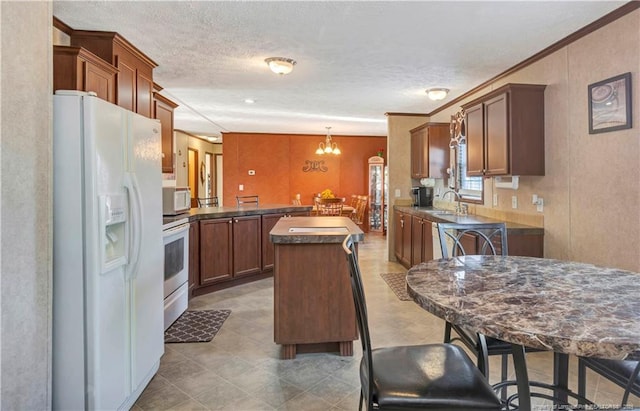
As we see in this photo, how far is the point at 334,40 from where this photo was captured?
2.97m

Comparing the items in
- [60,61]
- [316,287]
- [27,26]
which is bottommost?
[316,287]

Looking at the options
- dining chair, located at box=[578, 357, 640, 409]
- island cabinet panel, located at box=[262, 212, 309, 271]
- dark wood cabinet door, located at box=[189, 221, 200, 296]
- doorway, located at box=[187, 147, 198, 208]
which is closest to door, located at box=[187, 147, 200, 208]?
doorway, located at box=[187, 147, 198, 208]

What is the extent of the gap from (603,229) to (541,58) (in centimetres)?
161

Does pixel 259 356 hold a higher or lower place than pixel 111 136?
lower

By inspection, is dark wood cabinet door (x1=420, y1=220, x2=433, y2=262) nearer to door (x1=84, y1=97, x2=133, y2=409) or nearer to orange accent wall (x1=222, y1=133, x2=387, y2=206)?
door (x1=84, y1=97, x2=133, y2=409)

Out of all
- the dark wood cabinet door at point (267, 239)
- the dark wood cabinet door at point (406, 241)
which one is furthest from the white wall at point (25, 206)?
the dark wood cabinet door at point (406, 241)

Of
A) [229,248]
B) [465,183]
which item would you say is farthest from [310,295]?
[465,183]

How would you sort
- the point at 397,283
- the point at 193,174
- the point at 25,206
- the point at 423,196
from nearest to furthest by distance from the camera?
the point at 25,206
the point at 397,283
the point at 423,196
the point at 193,174

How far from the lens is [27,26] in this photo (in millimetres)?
1584

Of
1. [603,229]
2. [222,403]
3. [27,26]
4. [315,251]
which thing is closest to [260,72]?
[315,251]

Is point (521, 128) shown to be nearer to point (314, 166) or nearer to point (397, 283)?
point (397, 283)

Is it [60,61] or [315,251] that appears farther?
[315,251]

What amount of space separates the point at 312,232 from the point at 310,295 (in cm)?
46

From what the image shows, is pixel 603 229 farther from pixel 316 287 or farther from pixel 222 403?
pixel 222 403
